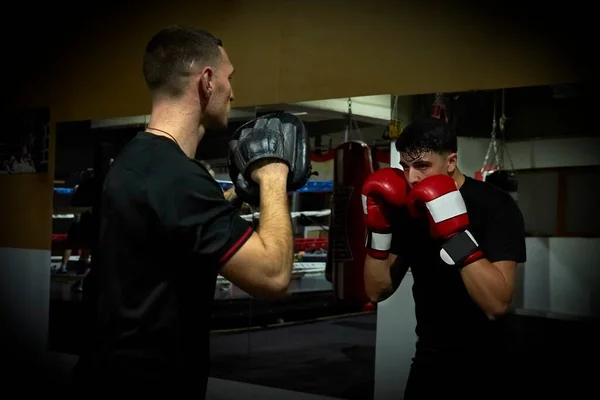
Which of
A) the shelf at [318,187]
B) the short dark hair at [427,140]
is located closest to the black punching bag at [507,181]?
the short dark hair at [427,140]

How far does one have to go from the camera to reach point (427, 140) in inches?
78.1

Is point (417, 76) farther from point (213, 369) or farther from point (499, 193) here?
point (213, 369)

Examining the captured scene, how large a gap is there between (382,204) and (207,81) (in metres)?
0.74

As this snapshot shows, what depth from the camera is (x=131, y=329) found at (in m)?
1.34

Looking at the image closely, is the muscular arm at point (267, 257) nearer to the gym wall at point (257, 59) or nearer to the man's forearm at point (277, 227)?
the man's forearm at point (277, 227)

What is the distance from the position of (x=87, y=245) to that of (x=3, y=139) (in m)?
0.87

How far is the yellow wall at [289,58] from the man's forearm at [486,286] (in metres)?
0.78

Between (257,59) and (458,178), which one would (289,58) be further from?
(458,178)

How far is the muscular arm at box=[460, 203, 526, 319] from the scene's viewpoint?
1.75m

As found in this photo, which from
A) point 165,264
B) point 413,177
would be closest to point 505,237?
point 413,177

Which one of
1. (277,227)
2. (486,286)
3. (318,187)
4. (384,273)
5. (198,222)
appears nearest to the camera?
(198,222)

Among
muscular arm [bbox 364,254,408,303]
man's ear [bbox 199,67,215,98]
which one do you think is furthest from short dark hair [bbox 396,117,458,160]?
man's ear [bbox 199,67,215,98]

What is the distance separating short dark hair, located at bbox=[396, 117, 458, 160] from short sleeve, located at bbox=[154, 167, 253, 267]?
85 centimetres

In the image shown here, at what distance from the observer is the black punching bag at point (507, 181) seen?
2145 millimetres
